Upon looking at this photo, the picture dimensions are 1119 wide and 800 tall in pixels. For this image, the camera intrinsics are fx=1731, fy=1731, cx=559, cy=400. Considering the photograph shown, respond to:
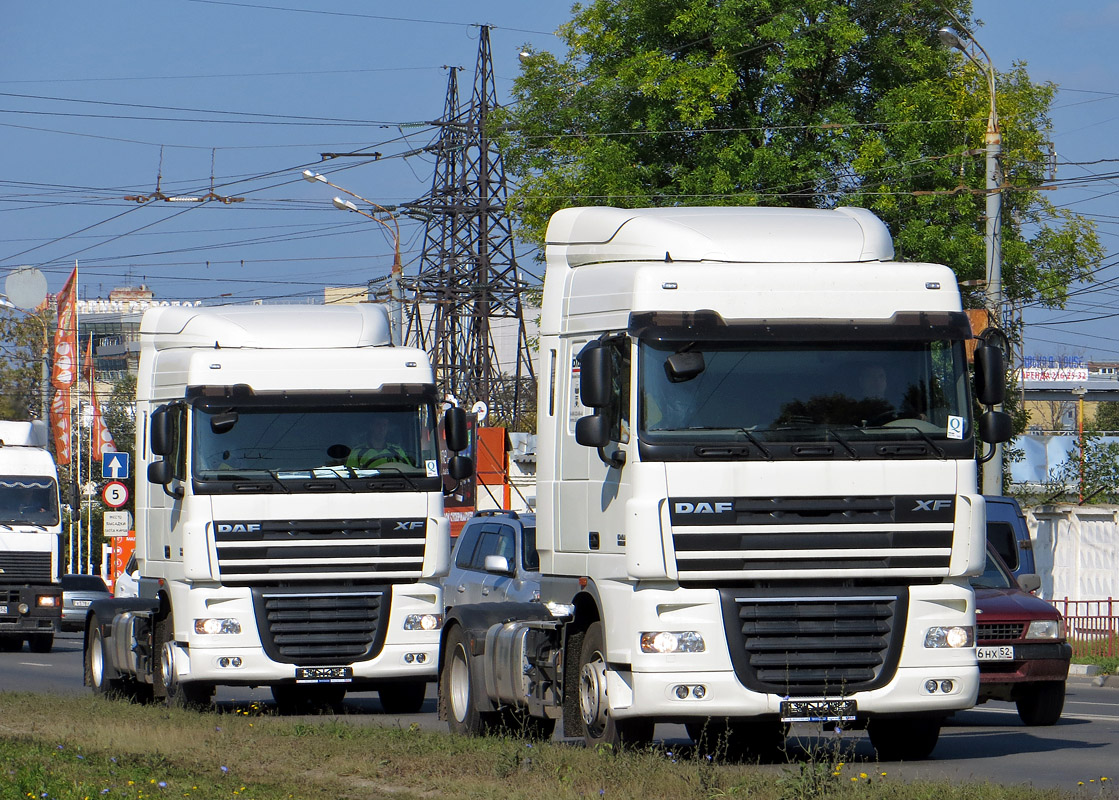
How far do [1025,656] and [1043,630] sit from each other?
1.09ft

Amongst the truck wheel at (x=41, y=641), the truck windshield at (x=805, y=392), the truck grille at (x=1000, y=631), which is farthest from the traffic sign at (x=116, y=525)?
the truck windshield at (x=805, y=392)

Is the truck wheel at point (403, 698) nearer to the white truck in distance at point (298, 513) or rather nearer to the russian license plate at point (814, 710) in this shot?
the white truck in distance at point (298, 513)

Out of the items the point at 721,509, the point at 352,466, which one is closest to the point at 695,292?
the point at 721,509

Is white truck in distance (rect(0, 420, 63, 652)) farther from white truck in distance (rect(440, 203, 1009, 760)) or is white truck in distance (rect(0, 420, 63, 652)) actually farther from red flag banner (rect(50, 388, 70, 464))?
red flag banner (rect(50, 388, 70, 464))

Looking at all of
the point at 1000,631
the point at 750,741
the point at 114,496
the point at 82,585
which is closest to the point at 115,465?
the point at 114,496

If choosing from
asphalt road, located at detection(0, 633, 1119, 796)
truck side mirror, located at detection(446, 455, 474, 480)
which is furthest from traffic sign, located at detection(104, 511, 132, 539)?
truck side mirror, located at detection(446, 455, 474, 480)

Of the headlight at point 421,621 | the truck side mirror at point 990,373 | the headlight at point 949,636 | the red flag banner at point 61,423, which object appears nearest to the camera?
the headlight at point 949,636

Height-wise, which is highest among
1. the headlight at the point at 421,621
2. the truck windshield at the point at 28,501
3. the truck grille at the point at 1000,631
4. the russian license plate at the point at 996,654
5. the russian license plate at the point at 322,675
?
the truck windshield at the point at 28,501

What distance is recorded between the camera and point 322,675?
1495 centimetres

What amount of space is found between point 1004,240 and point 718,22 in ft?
23.5

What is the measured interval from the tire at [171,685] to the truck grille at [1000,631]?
268 inches

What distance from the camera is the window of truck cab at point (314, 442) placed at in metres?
15.0

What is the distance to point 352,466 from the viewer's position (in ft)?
50.0

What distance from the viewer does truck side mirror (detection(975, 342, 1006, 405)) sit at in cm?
1084
